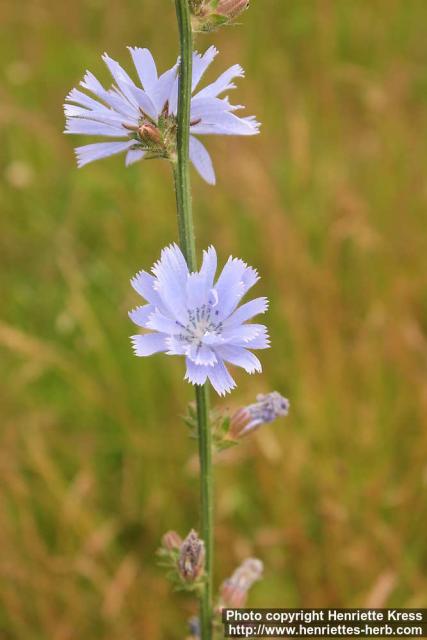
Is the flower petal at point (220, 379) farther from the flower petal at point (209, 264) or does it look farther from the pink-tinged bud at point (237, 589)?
the pink-tinged bud at point (237, 589)

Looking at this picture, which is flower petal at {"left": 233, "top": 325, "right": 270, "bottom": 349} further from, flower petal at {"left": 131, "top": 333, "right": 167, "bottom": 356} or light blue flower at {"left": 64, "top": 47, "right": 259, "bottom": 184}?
light blue flower at {"left": 64, "top": 47, "right": 259, "bottom": 184}

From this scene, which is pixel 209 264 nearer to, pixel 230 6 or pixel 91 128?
pixel 91 128

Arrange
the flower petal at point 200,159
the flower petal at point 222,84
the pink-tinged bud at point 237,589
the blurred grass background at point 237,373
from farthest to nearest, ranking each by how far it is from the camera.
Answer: the blurred grass background at point 237,373
the pink-tinged bud at point 237,589
the flower petal at point 200,159
the flower petal at point 222,84

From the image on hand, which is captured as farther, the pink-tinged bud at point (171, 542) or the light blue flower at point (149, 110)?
the pink-tinged bud at point (171, 542)

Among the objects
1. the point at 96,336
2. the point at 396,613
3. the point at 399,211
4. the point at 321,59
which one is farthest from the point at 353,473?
the point at 321,59

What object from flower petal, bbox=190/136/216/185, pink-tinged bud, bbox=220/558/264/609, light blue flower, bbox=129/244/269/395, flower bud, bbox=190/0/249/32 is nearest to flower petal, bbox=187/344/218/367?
light blue flower, bbox=129/244/269/395

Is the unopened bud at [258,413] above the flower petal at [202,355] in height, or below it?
above

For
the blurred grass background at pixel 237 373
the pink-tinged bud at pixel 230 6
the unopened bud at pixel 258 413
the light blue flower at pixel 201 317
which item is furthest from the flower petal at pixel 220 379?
the blurred grass background at pixel 237 373

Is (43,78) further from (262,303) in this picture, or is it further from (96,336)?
(262,303)
